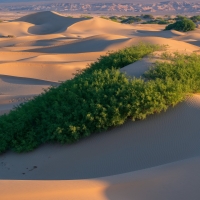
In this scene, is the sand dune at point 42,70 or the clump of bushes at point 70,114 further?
the sand dune at point 42,70

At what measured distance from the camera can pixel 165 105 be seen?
932cm

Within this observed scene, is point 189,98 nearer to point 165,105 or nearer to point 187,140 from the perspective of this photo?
point 165,105

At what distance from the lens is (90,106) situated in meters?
9.26

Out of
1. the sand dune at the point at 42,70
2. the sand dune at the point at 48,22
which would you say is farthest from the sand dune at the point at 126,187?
the sand dune at the point at 48,22

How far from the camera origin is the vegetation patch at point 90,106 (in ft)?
30.0

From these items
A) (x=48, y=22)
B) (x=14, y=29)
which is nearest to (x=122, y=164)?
(x=14, y=29)

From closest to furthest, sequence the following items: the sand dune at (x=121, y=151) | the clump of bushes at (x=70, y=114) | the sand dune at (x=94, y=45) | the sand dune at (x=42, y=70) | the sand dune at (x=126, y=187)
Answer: the sand dune at (x=126, y=187)
the sand dune at (x=121, y=151)
the clump of bushes at (x=70, y=114)
the sand dune at (x=42, y=70)
the sand dune at (x=94, y=45)

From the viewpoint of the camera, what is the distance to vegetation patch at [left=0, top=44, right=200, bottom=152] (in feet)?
30.0

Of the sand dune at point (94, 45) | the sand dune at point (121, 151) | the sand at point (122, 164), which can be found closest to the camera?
the sand at point (122, 164)

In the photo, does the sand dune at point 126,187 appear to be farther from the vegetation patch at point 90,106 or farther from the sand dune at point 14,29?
the sand dune at point 14,29

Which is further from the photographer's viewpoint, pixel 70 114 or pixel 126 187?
pixel 70 114

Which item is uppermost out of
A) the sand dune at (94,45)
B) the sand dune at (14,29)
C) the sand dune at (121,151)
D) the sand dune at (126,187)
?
the sand dune at (126,187)

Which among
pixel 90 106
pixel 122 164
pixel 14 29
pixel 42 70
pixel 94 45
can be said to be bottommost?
pixel 14 29

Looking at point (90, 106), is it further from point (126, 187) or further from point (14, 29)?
point (14, 29)
